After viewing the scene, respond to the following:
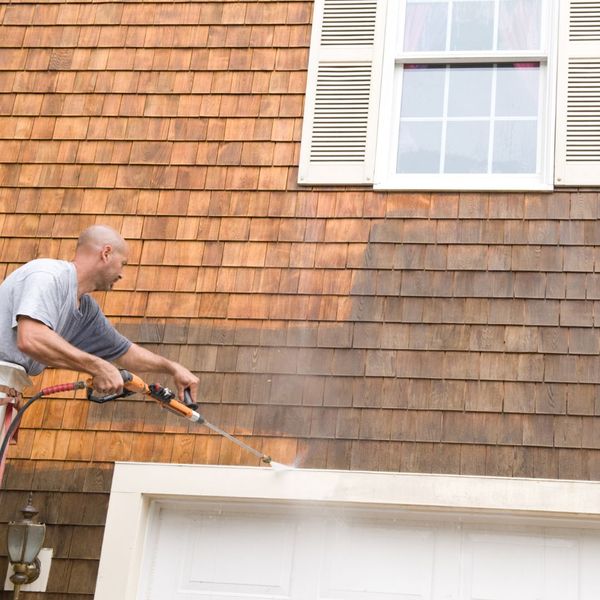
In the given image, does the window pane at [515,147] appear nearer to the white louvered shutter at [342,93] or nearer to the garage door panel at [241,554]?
the white louvered shutter at [342,93]

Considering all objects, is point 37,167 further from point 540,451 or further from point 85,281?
point 540,451

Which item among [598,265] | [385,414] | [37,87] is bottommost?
[385,414]

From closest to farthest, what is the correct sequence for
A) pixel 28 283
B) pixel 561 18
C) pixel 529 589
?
1. pixel 28 283
2. pixel 529 589
3. pixel 561 18

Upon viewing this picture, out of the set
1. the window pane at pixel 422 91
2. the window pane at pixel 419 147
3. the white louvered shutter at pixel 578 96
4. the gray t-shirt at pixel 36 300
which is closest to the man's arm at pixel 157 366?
the gray t-shirt at pixel 36 300

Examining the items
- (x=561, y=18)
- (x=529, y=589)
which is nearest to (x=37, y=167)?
(x=561, y=18)

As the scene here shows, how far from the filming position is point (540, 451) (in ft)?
16.3

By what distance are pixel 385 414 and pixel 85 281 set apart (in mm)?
1567

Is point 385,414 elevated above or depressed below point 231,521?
above

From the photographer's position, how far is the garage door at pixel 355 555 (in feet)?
16.2

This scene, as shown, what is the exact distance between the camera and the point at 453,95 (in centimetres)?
584

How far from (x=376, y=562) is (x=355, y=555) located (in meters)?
0.10

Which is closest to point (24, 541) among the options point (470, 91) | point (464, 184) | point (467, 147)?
point (464, 184)

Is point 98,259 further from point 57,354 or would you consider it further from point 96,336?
point 57,354

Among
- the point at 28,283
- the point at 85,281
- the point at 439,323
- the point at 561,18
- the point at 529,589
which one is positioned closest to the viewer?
the point at 28,283
